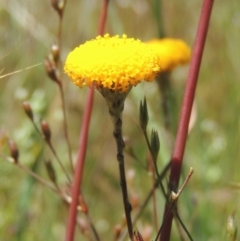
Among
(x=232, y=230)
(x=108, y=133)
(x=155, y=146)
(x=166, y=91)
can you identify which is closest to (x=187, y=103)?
(x=155, y=146)

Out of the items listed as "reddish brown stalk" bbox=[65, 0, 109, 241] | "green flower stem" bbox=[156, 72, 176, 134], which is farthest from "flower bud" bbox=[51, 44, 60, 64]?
"green flower stem" bbox=[156, 72, 176, 134]

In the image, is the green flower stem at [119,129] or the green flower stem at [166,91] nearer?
the green flower stem at [119,129]

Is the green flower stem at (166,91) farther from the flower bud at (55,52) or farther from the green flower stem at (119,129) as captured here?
the green flower stem at (119,129)

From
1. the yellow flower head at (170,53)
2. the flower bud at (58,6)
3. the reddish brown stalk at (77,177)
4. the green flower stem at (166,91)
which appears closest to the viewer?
the reddish brown stalk at (77,177)

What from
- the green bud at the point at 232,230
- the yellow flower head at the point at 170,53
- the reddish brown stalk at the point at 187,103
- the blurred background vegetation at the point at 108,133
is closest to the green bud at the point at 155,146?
the reddish brown stalk at the point at 187,103

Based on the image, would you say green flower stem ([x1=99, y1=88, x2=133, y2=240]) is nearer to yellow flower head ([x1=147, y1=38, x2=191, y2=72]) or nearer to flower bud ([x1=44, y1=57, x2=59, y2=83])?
flower bud ([x1=44, y1=57, x2=59, y2=83])

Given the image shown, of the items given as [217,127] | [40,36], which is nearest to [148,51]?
[40,36]

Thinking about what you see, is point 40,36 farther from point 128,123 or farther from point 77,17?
point 77,17
